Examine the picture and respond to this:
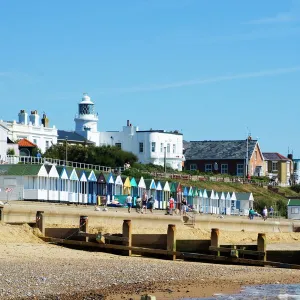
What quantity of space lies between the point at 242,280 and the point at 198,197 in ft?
188

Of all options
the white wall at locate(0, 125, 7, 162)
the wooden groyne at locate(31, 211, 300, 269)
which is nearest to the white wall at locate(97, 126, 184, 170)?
the white wall at locate(0, 125, 7, 162)

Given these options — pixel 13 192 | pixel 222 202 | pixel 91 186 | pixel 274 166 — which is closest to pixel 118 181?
pixel 91 186

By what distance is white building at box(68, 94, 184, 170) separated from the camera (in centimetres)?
10962

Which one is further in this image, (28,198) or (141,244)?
(28,198)

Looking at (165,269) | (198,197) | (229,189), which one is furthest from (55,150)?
(165,269)

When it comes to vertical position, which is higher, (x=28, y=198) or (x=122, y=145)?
(x=122, y=145)

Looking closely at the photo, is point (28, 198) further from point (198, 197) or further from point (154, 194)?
point (198, 197)

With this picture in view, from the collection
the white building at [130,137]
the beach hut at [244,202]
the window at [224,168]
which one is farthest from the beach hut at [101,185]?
the window at [224,168]

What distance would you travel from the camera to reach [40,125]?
9681cm

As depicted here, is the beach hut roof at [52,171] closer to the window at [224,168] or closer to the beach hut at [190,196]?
the beach hut at [190,196]

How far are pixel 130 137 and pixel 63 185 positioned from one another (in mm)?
49363

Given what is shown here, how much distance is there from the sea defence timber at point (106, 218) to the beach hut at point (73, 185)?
11.2 metres

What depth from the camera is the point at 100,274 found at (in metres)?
25.0

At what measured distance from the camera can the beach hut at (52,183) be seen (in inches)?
2330
